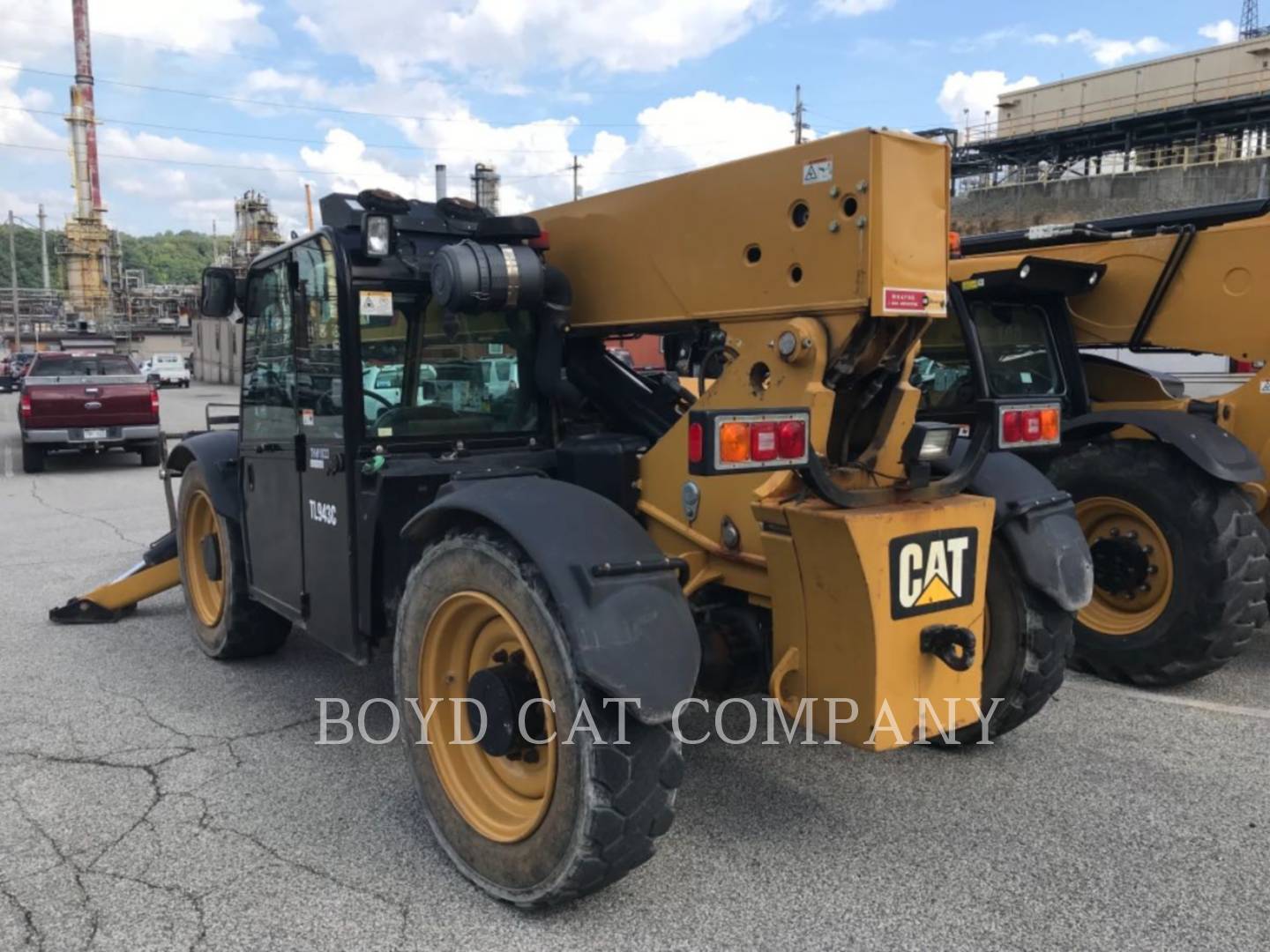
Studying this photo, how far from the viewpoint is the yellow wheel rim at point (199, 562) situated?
5801 millimetres

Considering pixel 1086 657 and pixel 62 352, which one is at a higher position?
pixel 62 352

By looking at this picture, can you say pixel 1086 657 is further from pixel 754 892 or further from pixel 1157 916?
pixel 754 892

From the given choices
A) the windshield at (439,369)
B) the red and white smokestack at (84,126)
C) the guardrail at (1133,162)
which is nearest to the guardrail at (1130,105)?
the guardrail at (1133,162)

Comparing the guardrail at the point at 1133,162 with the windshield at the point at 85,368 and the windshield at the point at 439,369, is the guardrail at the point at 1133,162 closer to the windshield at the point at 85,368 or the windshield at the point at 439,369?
the windshield at the point at 85,368

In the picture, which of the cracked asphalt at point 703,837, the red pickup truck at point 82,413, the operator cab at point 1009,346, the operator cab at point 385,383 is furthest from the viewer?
the red pickup truck at point 82,413

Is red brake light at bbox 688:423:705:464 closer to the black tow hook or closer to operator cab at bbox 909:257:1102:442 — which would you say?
the black tow hook

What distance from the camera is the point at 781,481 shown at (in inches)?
122

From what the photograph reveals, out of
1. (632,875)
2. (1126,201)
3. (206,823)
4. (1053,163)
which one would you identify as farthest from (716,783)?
(1053,163)

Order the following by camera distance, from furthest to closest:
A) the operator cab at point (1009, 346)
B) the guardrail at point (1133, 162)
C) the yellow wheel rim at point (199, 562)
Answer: the guardrail at point (1133, 162), the operator cab at point (1009, 346), the yellow wheel rim at point (199, 562)

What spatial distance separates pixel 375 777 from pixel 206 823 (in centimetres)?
64

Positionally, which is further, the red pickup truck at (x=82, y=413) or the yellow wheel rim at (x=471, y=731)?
the red pickup truck at (x=82, y=413)

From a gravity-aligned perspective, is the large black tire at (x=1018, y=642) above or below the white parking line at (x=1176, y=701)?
above

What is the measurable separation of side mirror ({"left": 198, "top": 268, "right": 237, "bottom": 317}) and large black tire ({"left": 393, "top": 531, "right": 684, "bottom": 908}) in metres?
2.46

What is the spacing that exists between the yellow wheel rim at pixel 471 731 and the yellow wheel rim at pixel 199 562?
271cm
